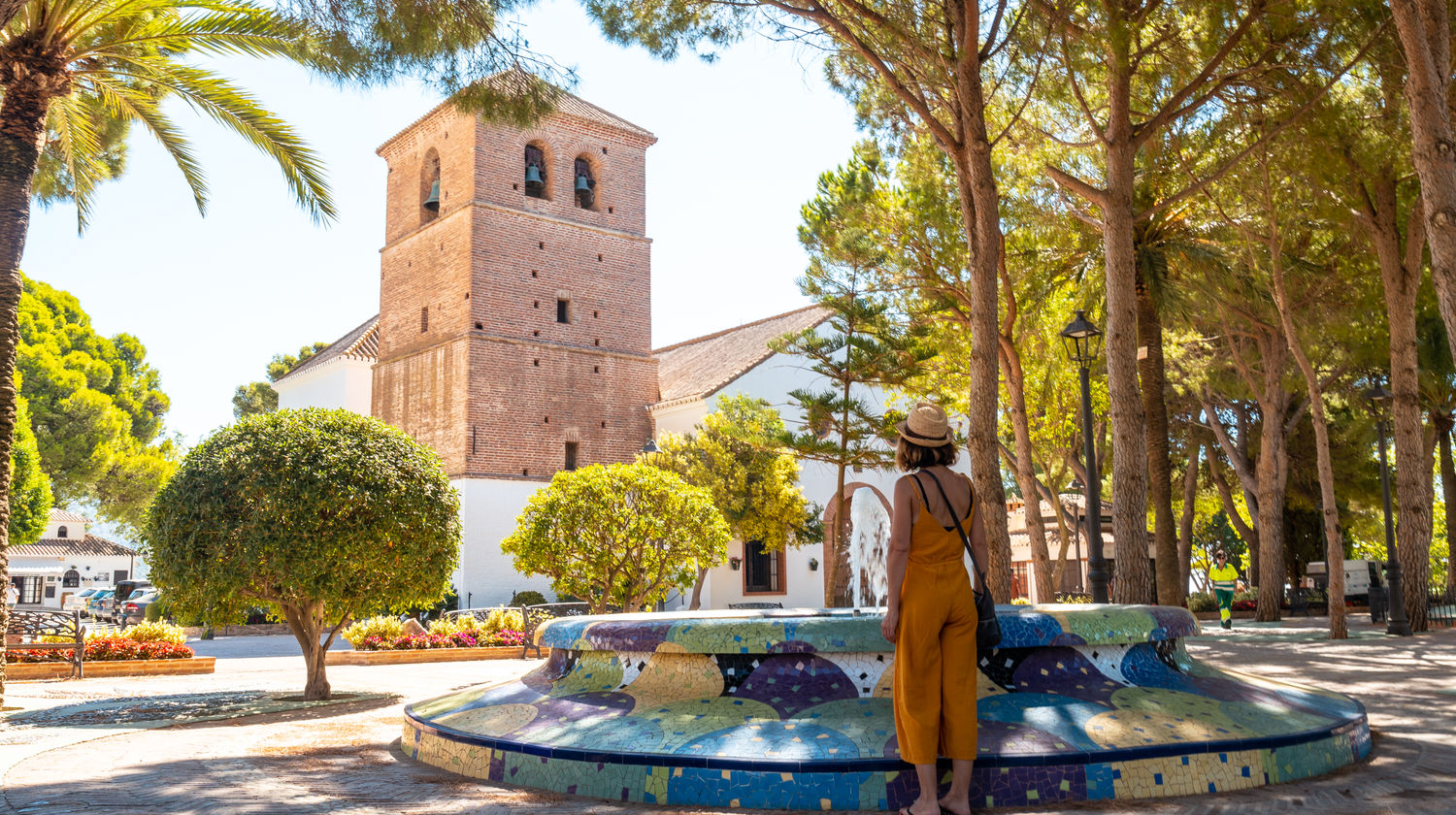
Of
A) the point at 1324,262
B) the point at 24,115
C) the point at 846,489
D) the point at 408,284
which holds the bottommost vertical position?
the point at 846,489

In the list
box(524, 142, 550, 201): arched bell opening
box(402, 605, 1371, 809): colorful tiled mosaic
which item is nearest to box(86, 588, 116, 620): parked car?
box(524, 142, 550, 201): arched bell opening

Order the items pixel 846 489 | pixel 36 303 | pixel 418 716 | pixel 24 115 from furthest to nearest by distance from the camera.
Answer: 1. pixel 36 303
2. pixel 846 489
3. pixel 24 115
4. pixel 418 716

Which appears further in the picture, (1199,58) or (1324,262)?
(1324,262)

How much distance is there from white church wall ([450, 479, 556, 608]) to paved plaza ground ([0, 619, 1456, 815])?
14027 mm

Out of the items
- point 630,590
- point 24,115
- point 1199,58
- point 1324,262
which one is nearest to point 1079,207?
point 1199,58

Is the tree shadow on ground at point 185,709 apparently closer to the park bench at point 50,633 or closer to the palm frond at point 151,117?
the park bench at point 50,633

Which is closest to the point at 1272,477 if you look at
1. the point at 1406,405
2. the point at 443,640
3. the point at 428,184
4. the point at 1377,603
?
the point at 1377,603

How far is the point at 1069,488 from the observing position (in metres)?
45.2

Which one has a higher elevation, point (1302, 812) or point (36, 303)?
point (36, 303)

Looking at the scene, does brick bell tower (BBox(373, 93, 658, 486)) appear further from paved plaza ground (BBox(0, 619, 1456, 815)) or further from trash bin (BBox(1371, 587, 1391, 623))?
trash bin (BBox(1371, 587, 1391, 623))

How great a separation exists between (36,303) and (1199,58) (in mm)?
39820

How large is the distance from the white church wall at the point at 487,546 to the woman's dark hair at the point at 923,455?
22292 mm

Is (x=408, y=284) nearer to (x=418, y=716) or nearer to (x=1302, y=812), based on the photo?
(x=418, y=716)

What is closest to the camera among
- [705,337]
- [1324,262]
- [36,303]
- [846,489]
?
[1324,262]
